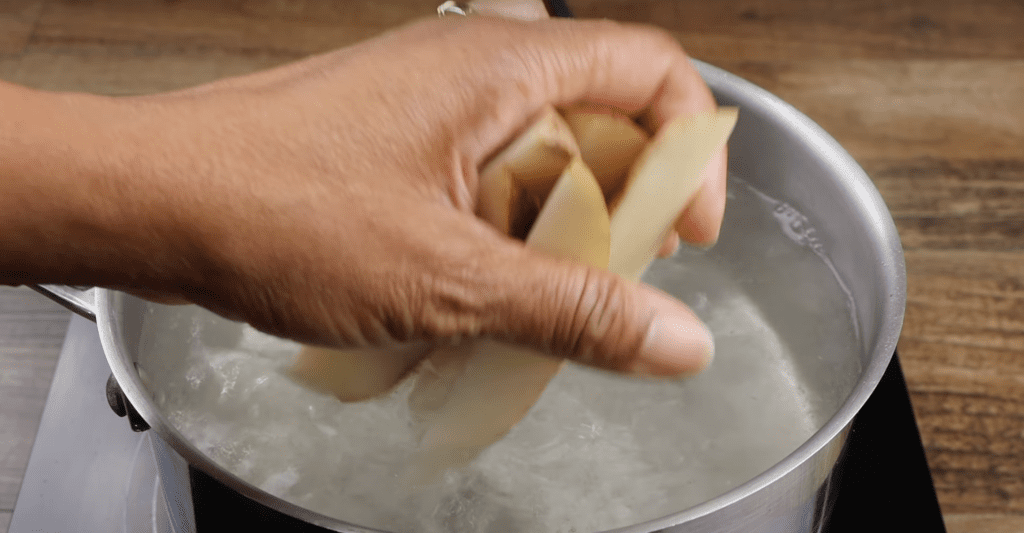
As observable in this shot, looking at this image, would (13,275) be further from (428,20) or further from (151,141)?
(428,20)

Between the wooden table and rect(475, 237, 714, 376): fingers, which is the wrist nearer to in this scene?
rect(475, 237, 714, 376): fingers

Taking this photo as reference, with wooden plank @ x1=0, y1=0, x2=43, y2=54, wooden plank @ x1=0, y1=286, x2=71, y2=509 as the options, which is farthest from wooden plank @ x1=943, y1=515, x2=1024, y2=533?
wooden plank @ x1=0, y1=0, x2=43, y2=54

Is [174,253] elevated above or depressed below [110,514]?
above

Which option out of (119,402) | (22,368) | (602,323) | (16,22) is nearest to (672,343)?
(602,323)

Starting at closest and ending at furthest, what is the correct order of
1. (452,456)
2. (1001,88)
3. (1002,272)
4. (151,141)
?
1. (151,141)
2. (452,456)
3. (1002,272)
4. (1001,88)

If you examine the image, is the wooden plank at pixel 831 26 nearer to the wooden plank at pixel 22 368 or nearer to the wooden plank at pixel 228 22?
the wooden plank at pixel 228 22

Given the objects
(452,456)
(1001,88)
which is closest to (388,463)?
(452,456)
